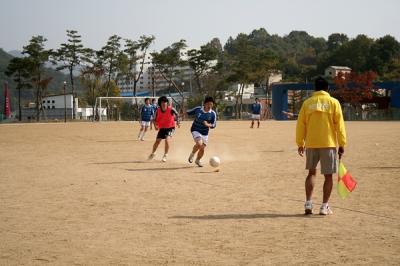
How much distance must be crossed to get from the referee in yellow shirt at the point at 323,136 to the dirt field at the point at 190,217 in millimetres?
401

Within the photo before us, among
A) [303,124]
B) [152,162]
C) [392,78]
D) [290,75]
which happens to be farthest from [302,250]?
[290,75]

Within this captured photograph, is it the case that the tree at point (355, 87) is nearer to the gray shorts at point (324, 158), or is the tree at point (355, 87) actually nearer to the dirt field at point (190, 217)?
the dirt field at point (190, 217)

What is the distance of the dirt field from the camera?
17.8 feet

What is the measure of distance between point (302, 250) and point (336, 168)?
221 centimetres

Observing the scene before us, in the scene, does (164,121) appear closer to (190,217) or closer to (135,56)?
(190,217)

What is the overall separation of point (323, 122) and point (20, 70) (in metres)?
67.1

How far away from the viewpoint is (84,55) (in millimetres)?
71062

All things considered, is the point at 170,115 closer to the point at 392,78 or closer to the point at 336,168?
the point at 336,168

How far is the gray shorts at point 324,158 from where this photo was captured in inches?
292

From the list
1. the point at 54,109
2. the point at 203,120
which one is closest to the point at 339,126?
the point at 203,120

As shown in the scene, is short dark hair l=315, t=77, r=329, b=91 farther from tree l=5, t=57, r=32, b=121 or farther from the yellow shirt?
tree l=5, t=57, r=32, b=121

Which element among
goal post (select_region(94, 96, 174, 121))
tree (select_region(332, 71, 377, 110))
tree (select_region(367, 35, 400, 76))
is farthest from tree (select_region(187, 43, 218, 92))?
tree (select_region(367, 35, 400, 76))

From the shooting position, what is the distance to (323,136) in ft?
24.5

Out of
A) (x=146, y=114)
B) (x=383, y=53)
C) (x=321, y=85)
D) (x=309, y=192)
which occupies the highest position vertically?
(x=383, y=53)
